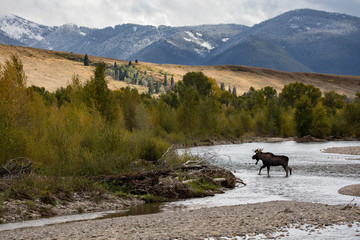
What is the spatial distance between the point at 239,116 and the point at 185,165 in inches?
2484

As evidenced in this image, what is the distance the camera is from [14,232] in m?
13.0

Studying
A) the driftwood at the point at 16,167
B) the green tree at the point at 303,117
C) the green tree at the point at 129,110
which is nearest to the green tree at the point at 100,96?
the green tree at the point at 129,110

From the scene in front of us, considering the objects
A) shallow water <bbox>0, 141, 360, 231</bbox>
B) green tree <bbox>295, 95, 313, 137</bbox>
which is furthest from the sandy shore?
green tree <bbox>295, 95, 313, 137</bbox>

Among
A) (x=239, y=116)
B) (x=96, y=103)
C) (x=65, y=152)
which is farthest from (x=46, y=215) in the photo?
(x=239, y=116)

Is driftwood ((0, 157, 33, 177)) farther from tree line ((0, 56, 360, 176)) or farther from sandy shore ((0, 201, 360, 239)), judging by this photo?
sandy shore ((0, 201, 360, 239))

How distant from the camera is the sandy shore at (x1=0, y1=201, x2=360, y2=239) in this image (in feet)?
39.6

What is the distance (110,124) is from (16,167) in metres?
9.95

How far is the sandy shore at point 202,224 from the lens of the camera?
12062 millimetres

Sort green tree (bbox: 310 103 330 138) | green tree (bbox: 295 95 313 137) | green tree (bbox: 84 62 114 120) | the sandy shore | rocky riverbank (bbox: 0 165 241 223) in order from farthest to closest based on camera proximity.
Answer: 1. green tree (bbox: 295 95 313 137)
2. green tree (bbox: 310 103 330 138)
3. green tree (bbox: 84 62 114 120)
4. rocky riverbank (bbox: 0 165 241 223)
5. the sandy shore

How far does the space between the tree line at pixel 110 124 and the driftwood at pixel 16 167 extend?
0.55 metres

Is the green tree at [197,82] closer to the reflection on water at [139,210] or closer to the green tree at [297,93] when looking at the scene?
the green tree at [297,93]

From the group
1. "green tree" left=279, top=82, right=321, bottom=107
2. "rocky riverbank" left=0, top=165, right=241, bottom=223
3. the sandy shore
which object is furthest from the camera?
"green tree" left=279, top=82, right=321, bottom=107

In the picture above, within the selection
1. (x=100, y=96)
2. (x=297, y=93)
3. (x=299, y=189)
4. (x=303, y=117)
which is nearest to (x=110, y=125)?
(x=299, y=189)

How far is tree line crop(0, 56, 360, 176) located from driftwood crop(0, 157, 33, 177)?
0.55m
